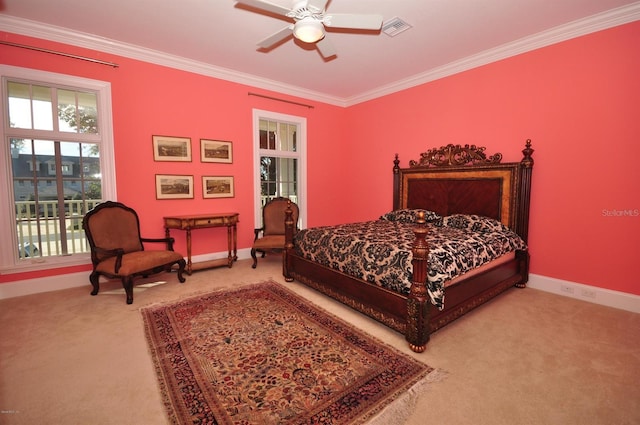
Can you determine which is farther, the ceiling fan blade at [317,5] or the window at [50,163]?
the window at [50,163]

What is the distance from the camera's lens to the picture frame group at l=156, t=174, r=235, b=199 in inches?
175

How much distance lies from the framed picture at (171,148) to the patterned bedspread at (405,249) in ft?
7.73

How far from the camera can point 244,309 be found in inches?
125

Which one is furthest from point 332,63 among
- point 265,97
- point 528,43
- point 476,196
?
point 476,196

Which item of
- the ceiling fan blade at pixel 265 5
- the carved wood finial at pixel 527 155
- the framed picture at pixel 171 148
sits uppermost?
the ceiling fan blade at pixel 265 5

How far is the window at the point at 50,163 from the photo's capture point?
348 centimetres

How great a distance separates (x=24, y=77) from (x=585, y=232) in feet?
23.3

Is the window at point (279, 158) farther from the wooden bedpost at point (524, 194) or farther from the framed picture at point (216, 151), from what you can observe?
the wooden bedpost at point (524, 194)

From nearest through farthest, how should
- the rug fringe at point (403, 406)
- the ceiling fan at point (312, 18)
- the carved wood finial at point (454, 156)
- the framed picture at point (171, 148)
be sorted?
the rug fringe at point (403, 406) < the ceiling fan at point (312, 18) < the carved wood finial at point (454, 156) < the framed picture at point (171, 148)

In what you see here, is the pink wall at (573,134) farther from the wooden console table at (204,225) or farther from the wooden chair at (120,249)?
the wooden chair at (120,249)

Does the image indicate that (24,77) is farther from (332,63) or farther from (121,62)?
(332,63)

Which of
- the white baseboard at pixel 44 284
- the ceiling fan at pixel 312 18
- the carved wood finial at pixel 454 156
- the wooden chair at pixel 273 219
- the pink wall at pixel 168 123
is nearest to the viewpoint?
the ceiling fan at pixel 312 18

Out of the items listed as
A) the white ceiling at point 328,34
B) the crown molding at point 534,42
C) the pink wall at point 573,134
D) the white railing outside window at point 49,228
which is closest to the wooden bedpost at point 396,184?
the pink wall at point 573,134

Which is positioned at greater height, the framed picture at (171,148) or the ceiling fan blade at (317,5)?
the ceiling fan blade at (317,5)
